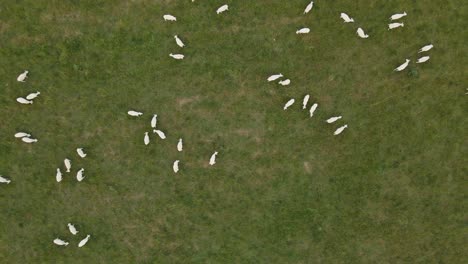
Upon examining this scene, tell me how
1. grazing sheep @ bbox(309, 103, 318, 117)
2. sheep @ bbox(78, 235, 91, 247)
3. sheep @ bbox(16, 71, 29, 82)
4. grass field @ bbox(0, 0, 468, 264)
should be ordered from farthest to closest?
1. sheep @ bbox(78, 235, 91, 247)
2. grazing sheep @ bbox(309, 103, 318, 117)
3. grass field @ bbox(0, 0, 468, 264)
4. sheep @ bbox(16, 71, 29, 82)

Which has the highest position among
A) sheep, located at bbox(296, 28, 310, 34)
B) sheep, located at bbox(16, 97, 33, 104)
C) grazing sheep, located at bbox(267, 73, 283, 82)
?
sheep, located at bbox(296, 28, 310, 34)

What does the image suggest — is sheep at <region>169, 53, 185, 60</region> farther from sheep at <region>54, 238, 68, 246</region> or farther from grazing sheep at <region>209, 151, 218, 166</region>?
sheep at <region>54, 238, 68, 246</region>

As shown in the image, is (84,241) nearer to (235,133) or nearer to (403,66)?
(235,133)

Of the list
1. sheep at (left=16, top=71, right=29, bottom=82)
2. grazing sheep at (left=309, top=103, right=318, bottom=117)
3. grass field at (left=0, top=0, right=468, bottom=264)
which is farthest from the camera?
grazing sheep at (left=309, top=103, right=318, bottom=117)

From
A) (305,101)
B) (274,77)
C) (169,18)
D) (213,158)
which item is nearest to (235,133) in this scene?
(213,158)

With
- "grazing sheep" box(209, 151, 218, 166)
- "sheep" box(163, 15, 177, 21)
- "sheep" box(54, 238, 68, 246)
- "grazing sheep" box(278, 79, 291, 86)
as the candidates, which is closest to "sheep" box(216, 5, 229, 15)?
"sheep" box(163, 15, 177, 21)

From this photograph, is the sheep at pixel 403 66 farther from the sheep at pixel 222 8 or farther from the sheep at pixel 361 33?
the sheep at pixel 222 8

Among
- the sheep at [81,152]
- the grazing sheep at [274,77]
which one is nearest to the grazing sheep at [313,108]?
the grazing sheep at [274,77]

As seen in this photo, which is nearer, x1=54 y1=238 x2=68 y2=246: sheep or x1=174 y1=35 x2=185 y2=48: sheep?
x1=174 y1=35 x2=185 y2=48: sheep
